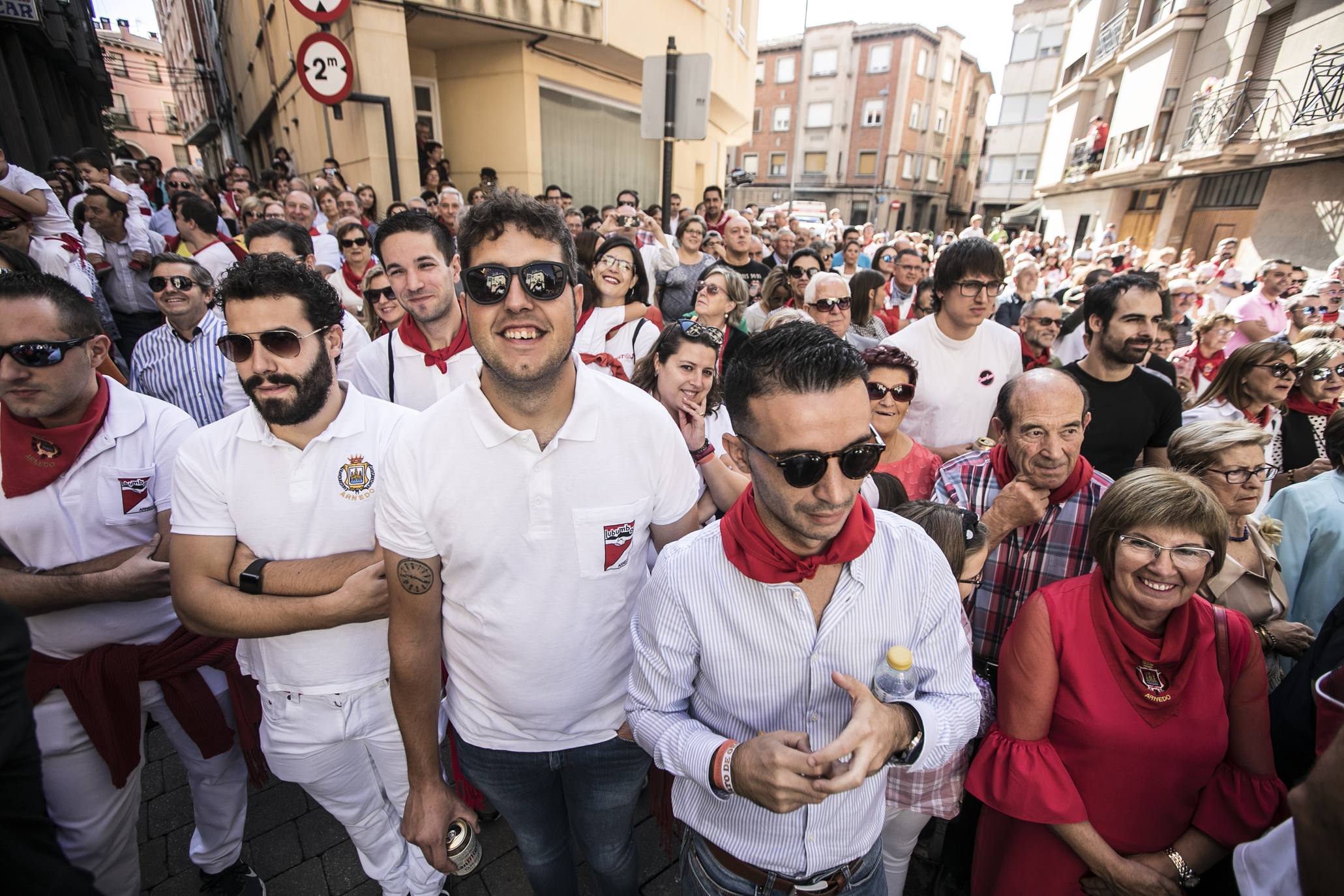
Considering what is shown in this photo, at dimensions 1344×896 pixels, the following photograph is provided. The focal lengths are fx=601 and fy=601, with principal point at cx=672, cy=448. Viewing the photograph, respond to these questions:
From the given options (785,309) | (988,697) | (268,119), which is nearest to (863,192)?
(268,119)

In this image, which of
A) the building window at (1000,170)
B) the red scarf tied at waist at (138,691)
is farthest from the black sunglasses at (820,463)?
the building window at (1000,170)

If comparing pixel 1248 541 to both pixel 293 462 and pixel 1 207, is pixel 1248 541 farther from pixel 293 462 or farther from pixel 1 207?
pixel 1 207

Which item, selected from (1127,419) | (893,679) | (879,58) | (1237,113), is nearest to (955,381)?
(1127,419)

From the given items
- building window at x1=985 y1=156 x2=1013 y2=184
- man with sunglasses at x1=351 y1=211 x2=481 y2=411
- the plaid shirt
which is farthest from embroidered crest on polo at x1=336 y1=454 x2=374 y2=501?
building window at x1=985 y1=156 x2=1013 y2=184

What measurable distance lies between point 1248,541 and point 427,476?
3499 mm

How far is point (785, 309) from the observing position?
483 cm

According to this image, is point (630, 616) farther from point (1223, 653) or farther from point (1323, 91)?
point (1323, 91)

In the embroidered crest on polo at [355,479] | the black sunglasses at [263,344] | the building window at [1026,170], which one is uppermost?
the building window at [1026,170]

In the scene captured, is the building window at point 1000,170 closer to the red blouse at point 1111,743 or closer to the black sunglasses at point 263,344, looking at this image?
the red blouse at point 1111,743

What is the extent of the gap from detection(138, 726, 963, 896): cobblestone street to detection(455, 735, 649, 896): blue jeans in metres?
0.50

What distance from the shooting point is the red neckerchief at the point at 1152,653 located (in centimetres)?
193

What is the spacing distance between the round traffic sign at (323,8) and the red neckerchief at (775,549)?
345 inches

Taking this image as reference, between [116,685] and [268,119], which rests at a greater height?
[268,119]

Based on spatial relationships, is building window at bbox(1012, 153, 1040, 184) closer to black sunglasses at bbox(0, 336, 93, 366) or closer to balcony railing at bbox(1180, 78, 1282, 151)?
balcony railing at bbox(1180, 78, 1282, 151)
